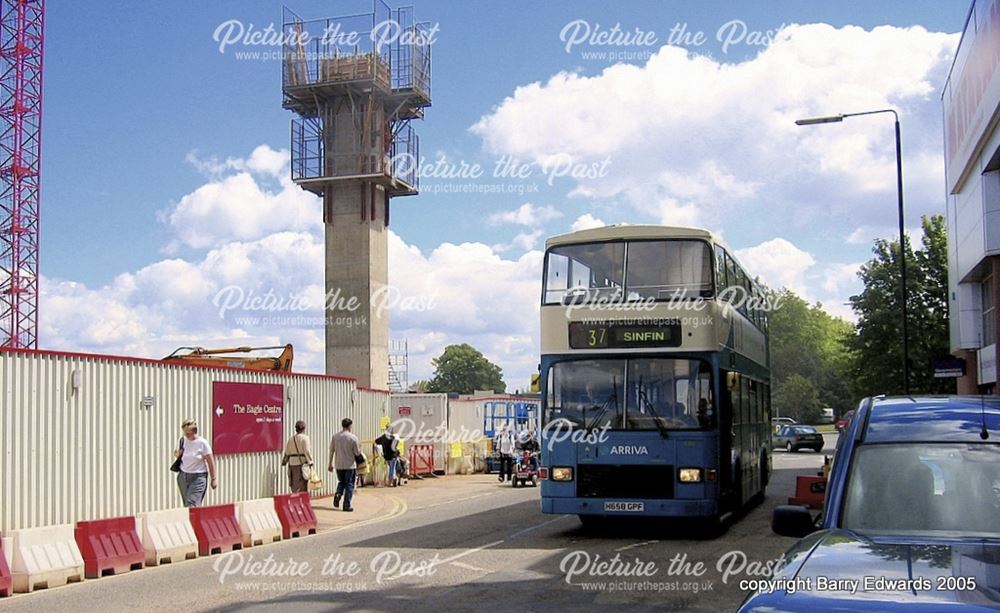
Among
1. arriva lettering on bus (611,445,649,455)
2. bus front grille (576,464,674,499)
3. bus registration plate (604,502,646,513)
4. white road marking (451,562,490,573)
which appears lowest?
white road marking (451,562,490,573)

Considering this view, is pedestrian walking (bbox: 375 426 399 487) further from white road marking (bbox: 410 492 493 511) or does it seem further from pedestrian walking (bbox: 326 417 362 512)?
pedestrian walking (bbox: 326 417 362 512)

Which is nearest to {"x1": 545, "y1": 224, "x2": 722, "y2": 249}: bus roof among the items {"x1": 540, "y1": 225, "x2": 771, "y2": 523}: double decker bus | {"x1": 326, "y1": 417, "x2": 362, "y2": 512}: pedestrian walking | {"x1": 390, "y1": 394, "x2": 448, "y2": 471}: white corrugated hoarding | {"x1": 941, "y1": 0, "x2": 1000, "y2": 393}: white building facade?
{"x1": 540, "y1": 225, "x2": 771, "y2": 523}: double decker bus

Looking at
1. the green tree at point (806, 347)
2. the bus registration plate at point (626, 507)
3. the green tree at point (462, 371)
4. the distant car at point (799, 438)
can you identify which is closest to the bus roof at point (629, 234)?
the bus registration plate at point (626, 507)

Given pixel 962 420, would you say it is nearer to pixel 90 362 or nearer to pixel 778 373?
pixel 90 362

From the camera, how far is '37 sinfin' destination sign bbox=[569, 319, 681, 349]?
592 inches

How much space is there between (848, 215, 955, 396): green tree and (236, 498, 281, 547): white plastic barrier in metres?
39.1

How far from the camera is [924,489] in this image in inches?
226

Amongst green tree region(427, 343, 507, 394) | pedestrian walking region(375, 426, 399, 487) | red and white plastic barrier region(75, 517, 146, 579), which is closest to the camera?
red and white plastic barrier region(75, 517, 146, 579)

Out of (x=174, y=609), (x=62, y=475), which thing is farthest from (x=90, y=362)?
(x=174, y=609)

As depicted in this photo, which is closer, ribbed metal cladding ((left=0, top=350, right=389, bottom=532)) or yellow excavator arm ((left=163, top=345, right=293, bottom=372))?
ribbed metal cladding ((left=0, top=350, right=389, bottom=532))

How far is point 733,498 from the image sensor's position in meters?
16.4

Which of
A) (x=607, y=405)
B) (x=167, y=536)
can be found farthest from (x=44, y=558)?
(x=607, y=405)

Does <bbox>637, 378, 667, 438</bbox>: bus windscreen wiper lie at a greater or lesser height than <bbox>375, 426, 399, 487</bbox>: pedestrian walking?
greater

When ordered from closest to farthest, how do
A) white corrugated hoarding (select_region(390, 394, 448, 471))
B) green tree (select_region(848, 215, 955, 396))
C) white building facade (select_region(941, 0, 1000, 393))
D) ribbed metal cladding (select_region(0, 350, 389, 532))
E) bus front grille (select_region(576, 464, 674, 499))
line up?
bus front grille (select_region(576, 464, 674, 499)) < ribbed metal cladding (select_region(0, 350, 389, 532)) < white building facade (select_region(941, 0, 1000, 393)) < white corrugated hoarding (select_region(390, 394, 448, 471)) < green tree (select_region(848, 215, 955, 396))
